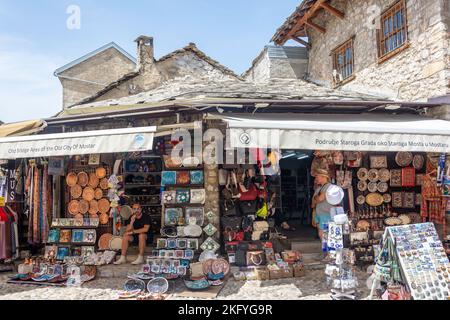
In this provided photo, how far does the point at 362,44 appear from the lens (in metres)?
9.87

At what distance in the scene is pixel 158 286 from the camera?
5.71 m

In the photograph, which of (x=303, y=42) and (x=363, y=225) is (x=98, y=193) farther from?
(x=303, y=42)

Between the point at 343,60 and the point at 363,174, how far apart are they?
16.7 ft

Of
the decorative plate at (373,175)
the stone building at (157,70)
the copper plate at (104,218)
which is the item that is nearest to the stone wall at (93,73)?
the stone building at (157,70)

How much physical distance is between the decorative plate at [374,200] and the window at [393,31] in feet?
12.1

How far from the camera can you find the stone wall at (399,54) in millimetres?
7223

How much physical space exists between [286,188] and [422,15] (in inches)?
247

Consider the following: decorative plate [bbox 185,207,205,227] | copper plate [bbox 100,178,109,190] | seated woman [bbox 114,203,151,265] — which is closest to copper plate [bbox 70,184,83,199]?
copper plate [bbox 100,178,109,190]

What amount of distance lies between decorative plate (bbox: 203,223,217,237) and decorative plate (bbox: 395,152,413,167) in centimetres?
419

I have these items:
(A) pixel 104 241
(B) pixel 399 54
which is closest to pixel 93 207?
(A) pixel 104 241

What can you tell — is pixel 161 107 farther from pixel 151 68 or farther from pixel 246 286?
pixel 151 68

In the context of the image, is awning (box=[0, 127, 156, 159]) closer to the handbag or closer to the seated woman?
the seated woman
